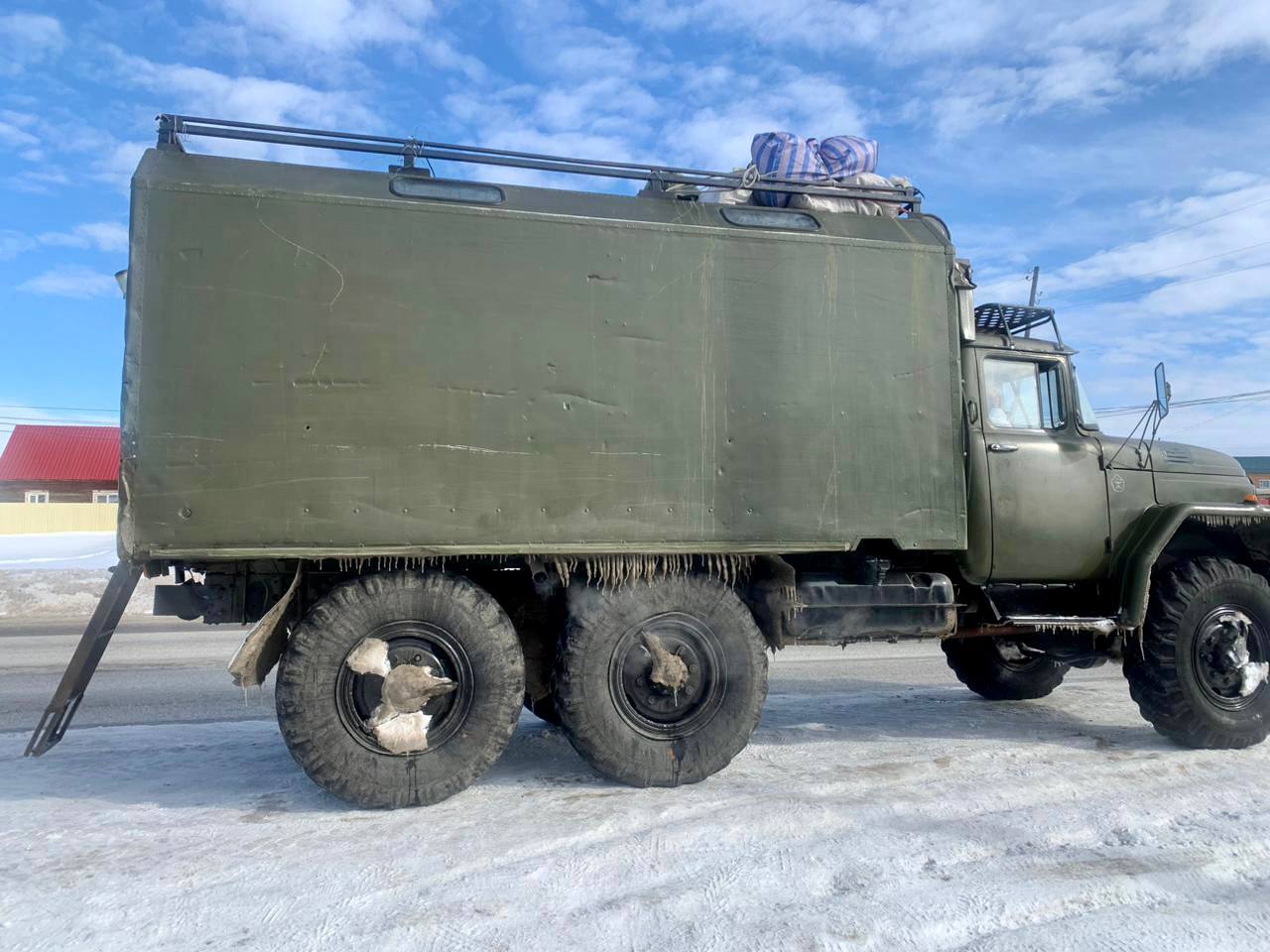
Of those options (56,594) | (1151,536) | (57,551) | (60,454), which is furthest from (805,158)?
(60,454)

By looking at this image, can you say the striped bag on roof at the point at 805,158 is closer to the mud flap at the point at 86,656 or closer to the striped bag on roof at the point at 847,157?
the striped bag on roof at the point at 847,157

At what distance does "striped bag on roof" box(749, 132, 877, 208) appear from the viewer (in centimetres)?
546

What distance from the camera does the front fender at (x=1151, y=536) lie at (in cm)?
543

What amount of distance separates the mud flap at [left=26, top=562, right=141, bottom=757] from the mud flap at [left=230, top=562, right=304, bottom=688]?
0.66 metres

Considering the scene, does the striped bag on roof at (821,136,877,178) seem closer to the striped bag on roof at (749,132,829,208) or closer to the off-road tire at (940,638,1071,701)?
the striped bag on roof at (749,132,829,208)

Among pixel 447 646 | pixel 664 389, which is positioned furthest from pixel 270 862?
pixel 664 389

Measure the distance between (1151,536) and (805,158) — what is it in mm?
3194

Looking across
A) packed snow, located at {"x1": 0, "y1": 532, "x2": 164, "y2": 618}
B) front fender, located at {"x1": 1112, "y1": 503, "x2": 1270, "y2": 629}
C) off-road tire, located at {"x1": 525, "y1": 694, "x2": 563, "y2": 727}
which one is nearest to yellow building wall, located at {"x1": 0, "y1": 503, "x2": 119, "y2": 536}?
packed snow, located at {"x1": 0, "y1": 532, "x2": 164, "y2": 618}

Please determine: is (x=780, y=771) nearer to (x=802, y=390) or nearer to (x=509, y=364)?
(x=802, y=390)

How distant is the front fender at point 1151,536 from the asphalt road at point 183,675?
239cm

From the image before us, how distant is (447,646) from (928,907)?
8.00 feet

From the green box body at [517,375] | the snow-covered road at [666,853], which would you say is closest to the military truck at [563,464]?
the green box body at [517,375]

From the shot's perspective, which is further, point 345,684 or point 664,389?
point 664,389

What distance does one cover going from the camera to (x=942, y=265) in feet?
17.3
